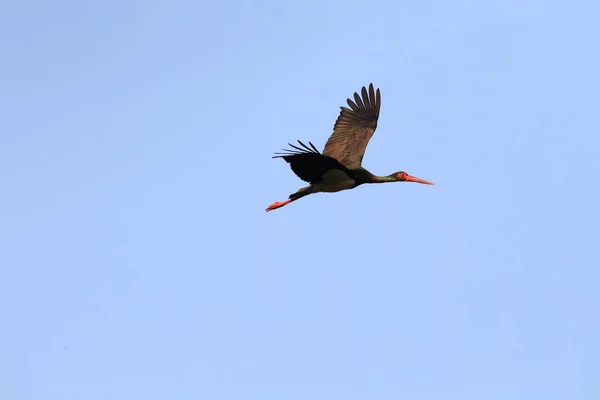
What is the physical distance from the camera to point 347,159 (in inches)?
853

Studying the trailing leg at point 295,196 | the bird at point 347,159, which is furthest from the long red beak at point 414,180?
the trailing leg at point 295,196

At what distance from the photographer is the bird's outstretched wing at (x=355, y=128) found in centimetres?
2192

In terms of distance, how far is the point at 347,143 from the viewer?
22188mm

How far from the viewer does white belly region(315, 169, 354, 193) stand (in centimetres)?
1967

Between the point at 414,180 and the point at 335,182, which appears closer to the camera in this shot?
the point at 335,182

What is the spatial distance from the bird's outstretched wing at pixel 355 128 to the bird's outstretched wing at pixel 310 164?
1955 mm

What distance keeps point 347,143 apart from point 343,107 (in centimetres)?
110

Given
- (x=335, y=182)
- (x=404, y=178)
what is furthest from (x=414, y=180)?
(x=335, y=182)

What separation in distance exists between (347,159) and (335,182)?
1.67 m

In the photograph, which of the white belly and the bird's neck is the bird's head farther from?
the white belly

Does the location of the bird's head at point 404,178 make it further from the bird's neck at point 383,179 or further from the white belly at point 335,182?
the white belly at point 335,182

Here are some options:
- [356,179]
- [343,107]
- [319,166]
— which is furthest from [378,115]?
[319,166]

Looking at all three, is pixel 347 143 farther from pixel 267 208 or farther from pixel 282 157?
pixel 282 157

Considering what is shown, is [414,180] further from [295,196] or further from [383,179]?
[295,196]
